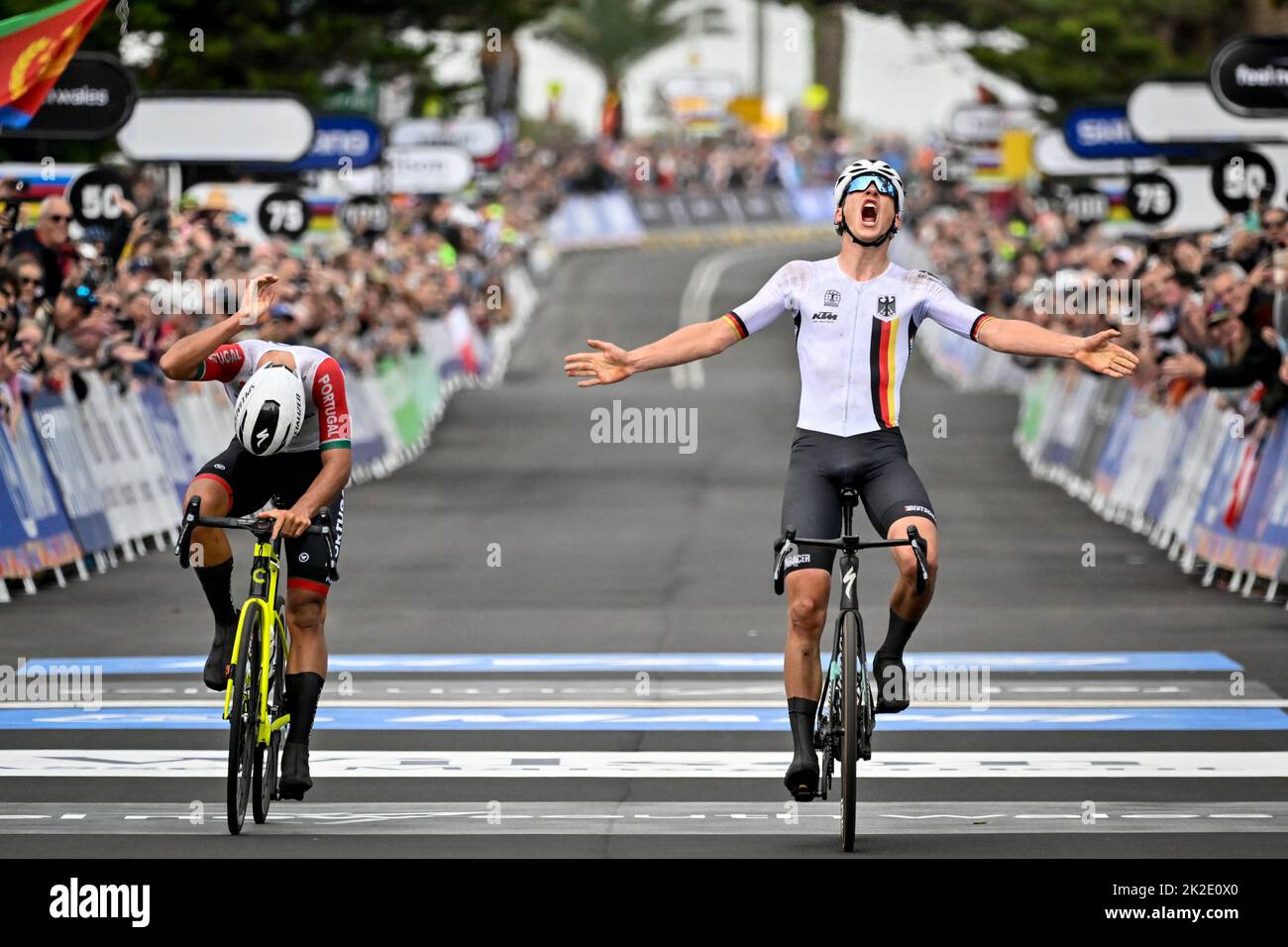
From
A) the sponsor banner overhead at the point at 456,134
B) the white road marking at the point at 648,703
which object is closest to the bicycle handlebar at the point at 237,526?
the white road marking at the point at 648,703

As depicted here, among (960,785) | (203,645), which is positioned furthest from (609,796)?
(203,645)

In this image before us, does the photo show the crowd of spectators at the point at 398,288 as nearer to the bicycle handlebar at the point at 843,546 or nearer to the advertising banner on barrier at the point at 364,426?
the advertising banner on barrier at the point at 364,426

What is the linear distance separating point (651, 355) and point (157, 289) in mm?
12165

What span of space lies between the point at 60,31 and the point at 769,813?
10947 mm

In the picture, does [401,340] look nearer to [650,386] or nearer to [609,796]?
[650,386]

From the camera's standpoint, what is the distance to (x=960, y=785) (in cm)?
1052

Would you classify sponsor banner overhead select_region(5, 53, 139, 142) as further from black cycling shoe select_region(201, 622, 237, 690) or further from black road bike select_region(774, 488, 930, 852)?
black road bike select_region(774, 488, 930, 852)

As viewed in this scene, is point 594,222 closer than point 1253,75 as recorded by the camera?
No

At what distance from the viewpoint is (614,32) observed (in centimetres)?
10644

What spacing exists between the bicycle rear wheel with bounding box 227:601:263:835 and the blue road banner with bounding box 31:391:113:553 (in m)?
8.96

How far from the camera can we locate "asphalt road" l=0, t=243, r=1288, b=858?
Result: 31.2ft

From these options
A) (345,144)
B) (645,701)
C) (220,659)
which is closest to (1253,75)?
(645,701)

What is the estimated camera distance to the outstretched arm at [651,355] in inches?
379

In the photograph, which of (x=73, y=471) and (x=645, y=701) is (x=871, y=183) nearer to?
Result: (x=645, y=701)
